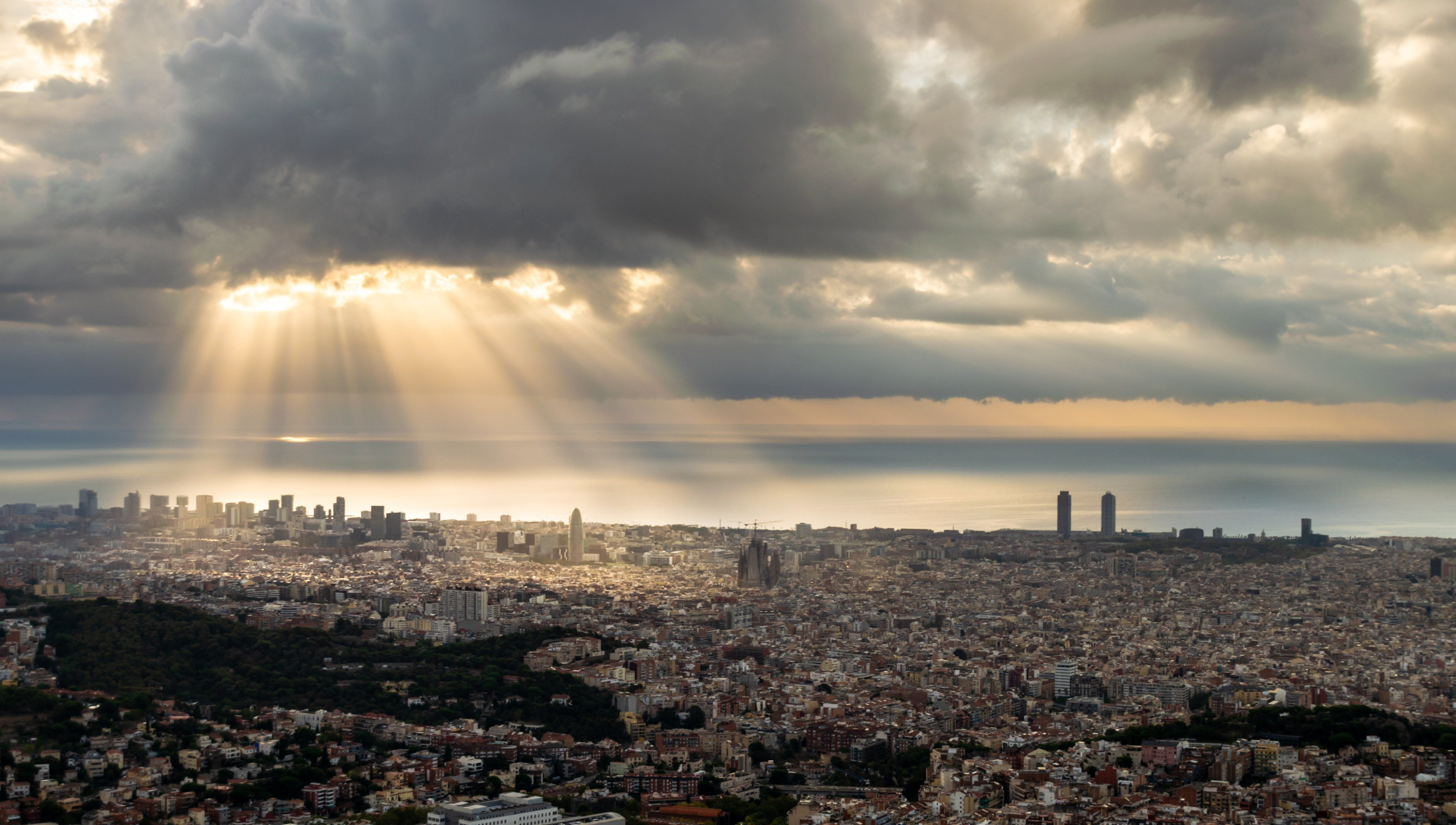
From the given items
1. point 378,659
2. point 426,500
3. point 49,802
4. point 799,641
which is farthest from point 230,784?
point 426,500

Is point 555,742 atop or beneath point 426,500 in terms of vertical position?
beneath

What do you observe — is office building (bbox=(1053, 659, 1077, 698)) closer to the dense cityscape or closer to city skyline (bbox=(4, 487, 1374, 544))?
the dense cityscape

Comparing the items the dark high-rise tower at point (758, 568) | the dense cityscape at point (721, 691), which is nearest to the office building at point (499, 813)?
the dense cityscape at point (721, 691)

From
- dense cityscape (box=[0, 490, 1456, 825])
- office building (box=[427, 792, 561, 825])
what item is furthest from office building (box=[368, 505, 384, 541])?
office building (box=[427, 792, 561, 825])

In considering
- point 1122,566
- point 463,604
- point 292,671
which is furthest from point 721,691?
point 1122,566

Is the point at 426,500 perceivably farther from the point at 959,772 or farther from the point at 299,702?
the point at 959,772
